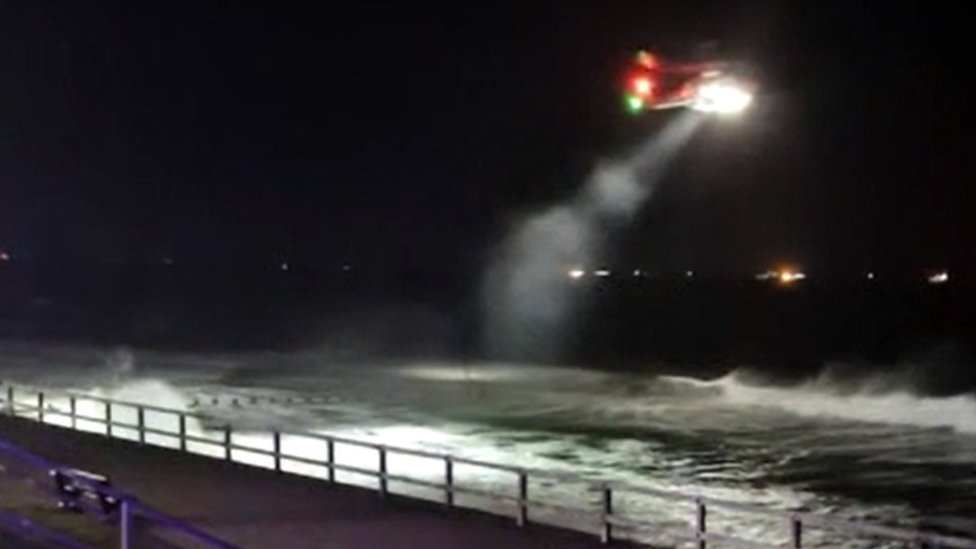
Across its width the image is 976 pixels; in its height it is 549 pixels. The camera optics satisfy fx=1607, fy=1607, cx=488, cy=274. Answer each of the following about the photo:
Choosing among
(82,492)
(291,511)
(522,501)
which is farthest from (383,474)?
(82,492)

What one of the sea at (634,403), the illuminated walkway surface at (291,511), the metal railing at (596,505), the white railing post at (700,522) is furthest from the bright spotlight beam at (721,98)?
the sea at (634,403)

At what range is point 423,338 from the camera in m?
144

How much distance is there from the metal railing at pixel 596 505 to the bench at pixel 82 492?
445 centimetres

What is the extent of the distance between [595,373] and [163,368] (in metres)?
24.9

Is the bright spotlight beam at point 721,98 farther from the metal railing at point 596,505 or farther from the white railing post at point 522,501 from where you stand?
the white railing post at point 522,501

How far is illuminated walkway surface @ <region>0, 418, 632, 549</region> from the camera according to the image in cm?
1997

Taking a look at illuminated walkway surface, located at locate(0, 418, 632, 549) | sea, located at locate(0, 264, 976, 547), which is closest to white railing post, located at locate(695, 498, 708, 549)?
illuminated walkway surface, located at locate(0, 418, 632, 549)

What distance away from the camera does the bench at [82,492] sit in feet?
64.4

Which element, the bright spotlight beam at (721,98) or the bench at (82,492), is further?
the bench at (82,492)

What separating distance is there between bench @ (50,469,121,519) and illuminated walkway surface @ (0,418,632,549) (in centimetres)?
140

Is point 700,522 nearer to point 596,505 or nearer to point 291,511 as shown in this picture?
point 291,511

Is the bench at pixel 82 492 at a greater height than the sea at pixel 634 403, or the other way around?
the bench at pixel 82 492

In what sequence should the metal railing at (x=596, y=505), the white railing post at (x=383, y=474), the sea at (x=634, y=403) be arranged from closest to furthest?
the metal railing at (x=596, y=505), the white railing post at (x=383, y=474), the sea at (x=634, y=403)

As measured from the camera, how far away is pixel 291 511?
74.2ft
